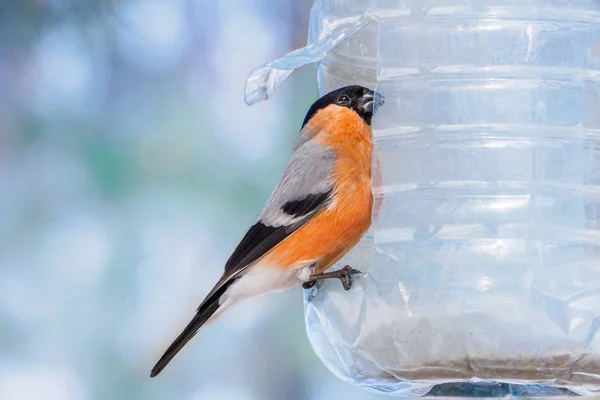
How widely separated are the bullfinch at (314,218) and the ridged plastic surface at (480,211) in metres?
0.07

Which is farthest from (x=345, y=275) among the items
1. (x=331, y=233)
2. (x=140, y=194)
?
(x=140, y=194)

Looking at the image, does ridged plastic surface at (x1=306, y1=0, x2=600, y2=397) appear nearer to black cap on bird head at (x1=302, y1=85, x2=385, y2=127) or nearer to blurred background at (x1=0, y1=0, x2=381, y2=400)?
black cap on bird head at (x1=302, y1=85, x2=385, y2=127)

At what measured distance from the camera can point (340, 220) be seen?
3.54 metres

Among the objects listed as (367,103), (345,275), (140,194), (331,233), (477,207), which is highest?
(367,103)

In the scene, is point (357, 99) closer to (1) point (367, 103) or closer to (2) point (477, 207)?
(1) point (367, 103)

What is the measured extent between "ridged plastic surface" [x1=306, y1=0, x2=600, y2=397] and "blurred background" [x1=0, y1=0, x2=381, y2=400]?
3.36 m

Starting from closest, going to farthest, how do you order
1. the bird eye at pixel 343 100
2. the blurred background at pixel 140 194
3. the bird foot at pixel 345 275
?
the bird foot at pixel 345 275 → the bird eye at pixel 343 100 → the blurred background at pixel 140 194

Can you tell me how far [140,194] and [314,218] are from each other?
381 centimetres

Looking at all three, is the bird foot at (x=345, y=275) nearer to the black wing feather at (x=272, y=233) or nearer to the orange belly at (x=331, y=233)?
the orange belly at (x=331, y=233)

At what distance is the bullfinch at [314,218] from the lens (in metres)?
3.56

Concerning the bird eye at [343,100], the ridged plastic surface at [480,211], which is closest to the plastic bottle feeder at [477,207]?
the ridged plastic surface at [480,211]

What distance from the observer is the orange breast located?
3.54 m

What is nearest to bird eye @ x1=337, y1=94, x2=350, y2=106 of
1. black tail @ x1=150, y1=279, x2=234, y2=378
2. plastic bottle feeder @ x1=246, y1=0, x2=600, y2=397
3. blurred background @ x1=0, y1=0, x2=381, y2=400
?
plastic bottle feeder @ x1=246, y1=0, x2=600, y2=397

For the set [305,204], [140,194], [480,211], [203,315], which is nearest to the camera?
[480,211]
